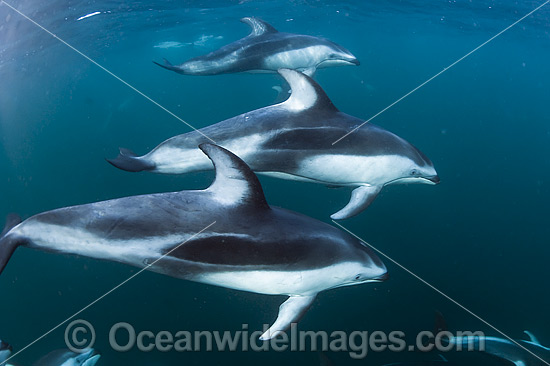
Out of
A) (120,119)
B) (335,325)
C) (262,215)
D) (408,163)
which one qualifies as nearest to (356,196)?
(408,163)

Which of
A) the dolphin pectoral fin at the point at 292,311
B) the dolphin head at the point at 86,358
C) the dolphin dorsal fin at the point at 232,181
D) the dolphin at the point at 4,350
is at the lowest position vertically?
the dolphin head at the point at 86,358

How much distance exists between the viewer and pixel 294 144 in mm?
Answer: 5211

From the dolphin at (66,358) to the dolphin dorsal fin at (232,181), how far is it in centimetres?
478

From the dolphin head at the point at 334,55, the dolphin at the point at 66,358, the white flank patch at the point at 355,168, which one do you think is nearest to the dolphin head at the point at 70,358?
the dolphin at the point at 66,358

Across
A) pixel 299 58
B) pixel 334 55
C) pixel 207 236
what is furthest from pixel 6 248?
pixel 334 55

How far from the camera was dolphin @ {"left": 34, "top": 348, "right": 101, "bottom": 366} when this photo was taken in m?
6.17

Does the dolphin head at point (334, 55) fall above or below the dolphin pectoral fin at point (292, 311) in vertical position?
above

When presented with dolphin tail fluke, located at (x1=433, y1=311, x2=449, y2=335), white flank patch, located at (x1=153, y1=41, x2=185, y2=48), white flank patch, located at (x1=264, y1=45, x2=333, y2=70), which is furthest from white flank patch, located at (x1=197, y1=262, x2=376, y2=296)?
white flank patch, located at (x1=153, y1=41, x2=185, y2=48)

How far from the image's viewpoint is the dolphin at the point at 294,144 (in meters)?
5.16

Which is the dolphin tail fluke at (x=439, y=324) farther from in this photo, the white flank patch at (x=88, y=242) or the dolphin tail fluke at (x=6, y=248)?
the dolphin tail fluke at (x=6, y=248)

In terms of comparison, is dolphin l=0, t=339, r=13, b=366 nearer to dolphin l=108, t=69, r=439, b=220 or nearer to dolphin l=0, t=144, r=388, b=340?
dolphin l=0, t=144, r=388, b=340

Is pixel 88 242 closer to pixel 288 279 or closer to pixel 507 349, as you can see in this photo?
pixel 288 279

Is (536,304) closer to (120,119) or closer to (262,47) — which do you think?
(262,47)

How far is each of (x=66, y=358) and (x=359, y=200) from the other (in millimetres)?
5800
